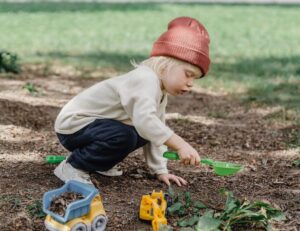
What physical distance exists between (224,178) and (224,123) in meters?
1.43

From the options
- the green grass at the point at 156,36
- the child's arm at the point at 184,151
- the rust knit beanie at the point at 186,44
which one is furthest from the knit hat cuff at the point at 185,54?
the green grass at the point at 156,36

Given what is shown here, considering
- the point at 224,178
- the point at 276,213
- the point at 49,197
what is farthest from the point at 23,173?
the point at 276,213

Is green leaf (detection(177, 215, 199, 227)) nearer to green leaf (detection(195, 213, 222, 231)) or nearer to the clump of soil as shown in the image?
green leaf (detection(195, 213, 222, 231))

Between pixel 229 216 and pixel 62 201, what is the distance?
0.71 m

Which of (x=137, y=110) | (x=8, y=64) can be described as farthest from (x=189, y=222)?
(x=8, y=64)

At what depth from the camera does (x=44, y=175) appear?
141 inches

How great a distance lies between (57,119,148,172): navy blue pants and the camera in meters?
3.33

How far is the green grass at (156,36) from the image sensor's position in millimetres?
6840

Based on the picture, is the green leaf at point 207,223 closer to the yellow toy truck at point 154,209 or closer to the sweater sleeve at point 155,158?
the yellow toy truck at point 154,209

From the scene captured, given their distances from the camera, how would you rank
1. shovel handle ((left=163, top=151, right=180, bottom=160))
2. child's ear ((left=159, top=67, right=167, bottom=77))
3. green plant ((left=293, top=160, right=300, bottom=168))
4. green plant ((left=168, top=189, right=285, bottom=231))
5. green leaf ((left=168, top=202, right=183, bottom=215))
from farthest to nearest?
green plant ((left=293, top=160, right=300, bottom=168)), shovel handle ((left=163, top=151, right=180, bottom=160)), child's ear ((left=159, top=67, right=167, bottom=77)), green leaf ((left=168, top=202, right=183, bottom=215)), green plant ((left=168, top=189, right=285, bottom=231))

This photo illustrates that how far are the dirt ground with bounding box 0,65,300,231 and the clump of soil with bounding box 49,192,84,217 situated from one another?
104 mm

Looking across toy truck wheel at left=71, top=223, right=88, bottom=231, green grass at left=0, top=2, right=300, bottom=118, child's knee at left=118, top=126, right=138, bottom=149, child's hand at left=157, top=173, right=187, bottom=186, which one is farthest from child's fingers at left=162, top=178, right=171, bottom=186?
green grass at left=0, top=2, right=300, bottom=118

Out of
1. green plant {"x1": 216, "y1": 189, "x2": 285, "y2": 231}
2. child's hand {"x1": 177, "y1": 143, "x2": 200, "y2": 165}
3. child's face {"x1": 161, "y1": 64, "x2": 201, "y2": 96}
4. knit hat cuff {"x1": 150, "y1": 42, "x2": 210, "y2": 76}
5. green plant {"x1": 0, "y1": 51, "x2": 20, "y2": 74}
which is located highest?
knit hat cuff {"x1": 150, "y1": 42, "x2": 210, "y2": 76}

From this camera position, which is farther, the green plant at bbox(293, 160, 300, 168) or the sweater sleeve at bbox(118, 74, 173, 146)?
the green plant at bbox(293, 160, 300, 168)
